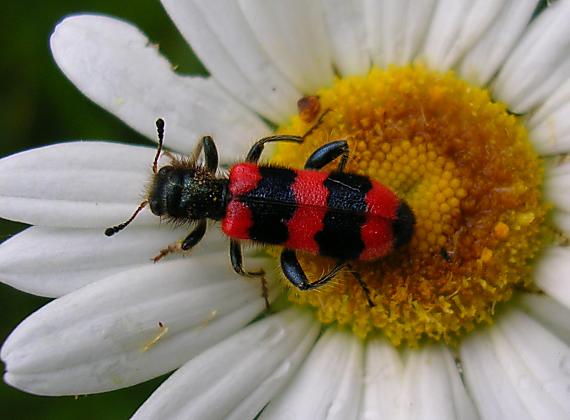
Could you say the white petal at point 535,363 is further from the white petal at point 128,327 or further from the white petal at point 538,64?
the white petal at point 128,327

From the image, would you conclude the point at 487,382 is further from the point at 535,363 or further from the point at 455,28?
the point at 455,28

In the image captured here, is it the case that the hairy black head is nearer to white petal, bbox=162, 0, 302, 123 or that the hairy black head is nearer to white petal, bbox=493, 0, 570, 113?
white petal, bbox=162, 0, 302, 123

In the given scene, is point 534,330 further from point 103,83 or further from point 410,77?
point 103,83

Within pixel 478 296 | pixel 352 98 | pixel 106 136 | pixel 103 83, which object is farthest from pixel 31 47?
pixel 478 296

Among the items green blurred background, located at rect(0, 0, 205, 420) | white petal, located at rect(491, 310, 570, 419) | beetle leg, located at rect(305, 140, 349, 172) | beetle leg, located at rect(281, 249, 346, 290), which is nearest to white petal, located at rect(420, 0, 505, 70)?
beetle leg, located at rect(305, 140, 349, 172)

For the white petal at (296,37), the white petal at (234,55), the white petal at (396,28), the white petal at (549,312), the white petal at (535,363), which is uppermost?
the white petal at (396,28)

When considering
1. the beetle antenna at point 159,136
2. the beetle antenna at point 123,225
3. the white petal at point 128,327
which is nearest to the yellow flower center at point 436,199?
the white petal at point 128,327
